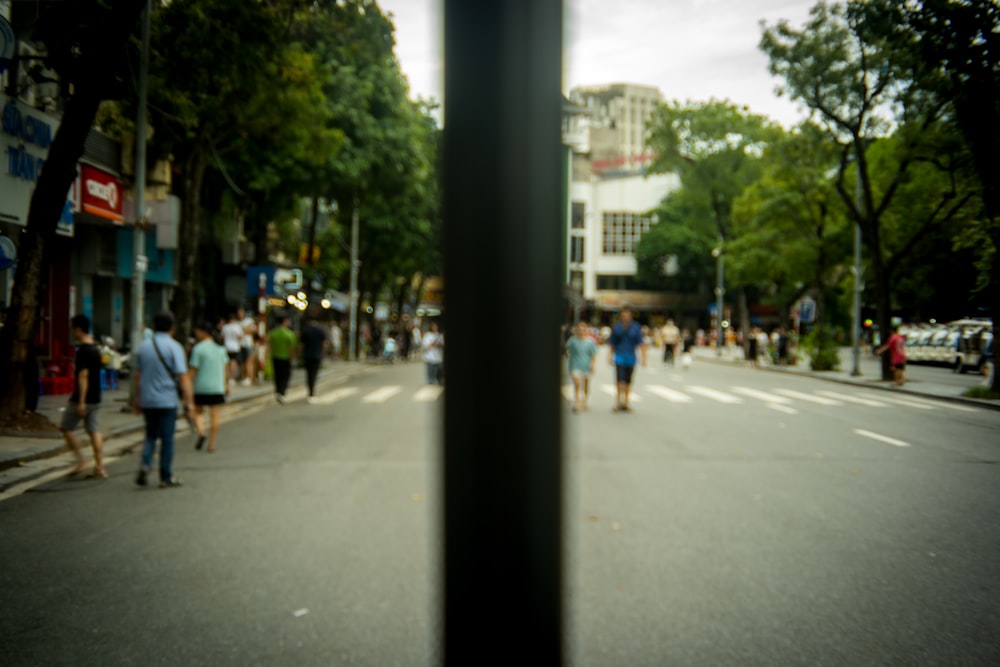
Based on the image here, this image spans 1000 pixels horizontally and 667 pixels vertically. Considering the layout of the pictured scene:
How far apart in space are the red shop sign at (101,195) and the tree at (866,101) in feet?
52.5

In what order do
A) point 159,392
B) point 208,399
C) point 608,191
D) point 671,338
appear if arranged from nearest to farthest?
point 608,191 < point 159,392 < point 208,399 < point 671,338

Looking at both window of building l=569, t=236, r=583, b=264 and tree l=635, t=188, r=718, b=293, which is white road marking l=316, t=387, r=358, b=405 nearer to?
window of building l=569, t=236, r=583, b=264

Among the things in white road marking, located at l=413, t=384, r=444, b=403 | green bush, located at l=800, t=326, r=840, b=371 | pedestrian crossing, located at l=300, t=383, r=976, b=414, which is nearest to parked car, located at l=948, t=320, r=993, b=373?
pedestrian crossing, located at l=300, t=383, r=976, b=414

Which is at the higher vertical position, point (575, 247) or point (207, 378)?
point (575, 247)

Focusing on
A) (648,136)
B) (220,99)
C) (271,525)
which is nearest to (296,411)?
(220,99)

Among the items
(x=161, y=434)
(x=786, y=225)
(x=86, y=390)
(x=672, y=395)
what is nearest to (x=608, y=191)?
(x=161, y=434)

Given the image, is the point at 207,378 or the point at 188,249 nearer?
the point at 207,378

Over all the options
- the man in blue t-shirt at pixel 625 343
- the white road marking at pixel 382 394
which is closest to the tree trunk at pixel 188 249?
the white road marking at pixel 382 394

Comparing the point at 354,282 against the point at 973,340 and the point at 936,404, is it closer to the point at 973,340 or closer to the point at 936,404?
the point at 936,404

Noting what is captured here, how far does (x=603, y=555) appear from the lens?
19.3ft

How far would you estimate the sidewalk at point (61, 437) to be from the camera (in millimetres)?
8055

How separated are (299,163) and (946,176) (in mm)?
21714

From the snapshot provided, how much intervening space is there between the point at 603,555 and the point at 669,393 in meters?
16.5

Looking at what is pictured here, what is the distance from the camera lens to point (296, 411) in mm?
17266
